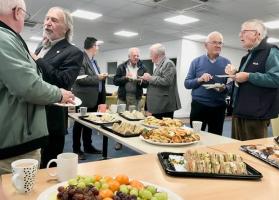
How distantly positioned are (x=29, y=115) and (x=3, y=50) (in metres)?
0.29

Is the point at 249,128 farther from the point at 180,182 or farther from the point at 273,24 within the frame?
the point at 273,24

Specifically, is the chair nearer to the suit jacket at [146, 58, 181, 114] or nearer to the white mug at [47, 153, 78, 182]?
the suit jacket at [146, 58, 181, 114]

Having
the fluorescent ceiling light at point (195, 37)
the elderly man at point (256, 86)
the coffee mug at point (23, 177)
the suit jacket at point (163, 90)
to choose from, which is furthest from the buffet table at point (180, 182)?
the fluorescent ceiling light at point (195, 37)

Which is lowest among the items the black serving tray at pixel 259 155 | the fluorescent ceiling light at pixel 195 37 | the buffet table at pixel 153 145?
the buffet table at pixel 153 145

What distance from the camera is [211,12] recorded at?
5.14m

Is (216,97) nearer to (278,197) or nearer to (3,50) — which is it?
(278,197)

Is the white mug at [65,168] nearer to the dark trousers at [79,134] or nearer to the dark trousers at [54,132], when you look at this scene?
the dark trousers at [54,132]

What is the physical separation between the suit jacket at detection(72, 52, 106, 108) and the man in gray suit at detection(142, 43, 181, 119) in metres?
0.61

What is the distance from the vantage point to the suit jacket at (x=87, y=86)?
321cm

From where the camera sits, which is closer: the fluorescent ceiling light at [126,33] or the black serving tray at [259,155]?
the black serving tray at [259,155]

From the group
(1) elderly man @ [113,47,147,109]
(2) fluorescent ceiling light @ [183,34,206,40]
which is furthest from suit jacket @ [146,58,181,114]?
(2) fluorescent ceiling light @ [183,34,206,40]

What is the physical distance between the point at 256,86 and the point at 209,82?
693 mm

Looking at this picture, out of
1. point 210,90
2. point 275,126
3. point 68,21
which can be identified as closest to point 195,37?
point 210,90

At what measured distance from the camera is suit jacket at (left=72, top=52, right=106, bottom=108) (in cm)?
321
